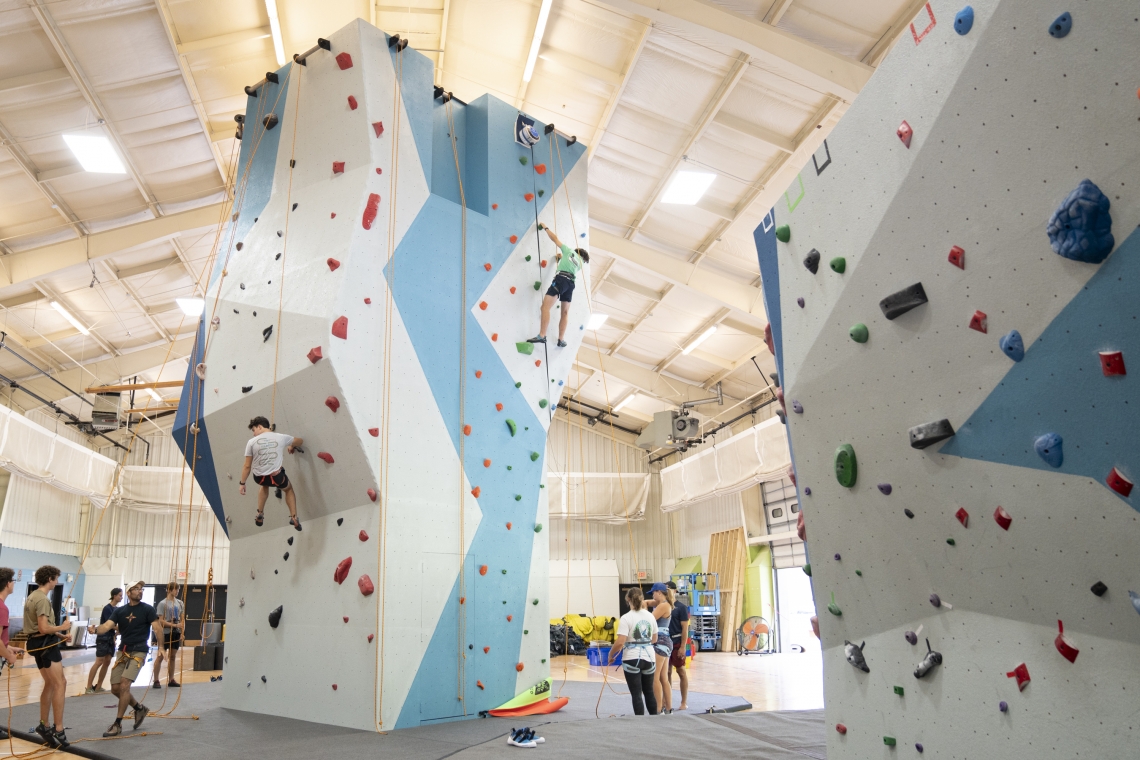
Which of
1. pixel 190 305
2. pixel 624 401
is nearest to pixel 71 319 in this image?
pixel 190 305

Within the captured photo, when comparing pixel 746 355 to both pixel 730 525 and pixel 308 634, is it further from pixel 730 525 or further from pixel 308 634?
pixel 308 634

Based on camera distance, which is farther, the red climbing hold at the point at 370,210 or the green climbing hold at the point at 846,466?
the red climbing hold at the point at 370,210

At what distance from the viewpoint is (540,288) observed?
7.41 m

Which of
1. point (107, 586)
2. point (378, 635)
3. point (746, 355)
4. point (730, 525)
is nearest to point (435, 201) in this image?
point (378, 635)

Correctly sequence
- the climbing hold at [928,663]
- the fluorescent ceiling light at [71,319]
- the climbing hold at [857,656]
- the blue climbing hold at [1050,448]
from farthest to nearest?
the fluorescent ceiling light at [71,319], the climbing hold at [857,656], the climbing hold at [928,663], the blue climbing hold at [1050,448]

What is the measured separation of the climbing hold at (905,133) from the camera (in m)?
2.47

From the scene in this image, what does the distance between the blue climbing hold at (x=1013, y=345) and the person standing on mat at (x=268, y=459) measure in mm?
5081

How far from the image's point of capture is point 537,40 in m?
9.39

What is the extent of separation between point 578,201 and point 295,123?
2.90 m

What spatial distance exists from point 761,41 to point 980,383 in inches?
260

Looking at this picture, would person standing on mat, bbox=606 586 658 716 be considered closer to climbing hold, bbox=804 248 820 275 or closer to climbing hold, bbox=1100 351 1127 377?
climbing hold, bbox=804 248 820 275

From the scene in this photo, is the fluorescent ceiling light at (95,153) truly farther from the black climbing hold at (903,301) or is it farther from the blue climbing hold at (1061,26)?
the blue climbing hold at (1061,26)

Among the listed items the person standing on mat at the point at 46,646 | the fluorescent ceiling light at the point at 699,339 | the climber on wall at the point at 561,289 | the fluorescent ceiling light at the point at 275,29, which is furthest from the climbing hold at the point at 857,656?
the fluorescent ceiling light at the point at 699,339

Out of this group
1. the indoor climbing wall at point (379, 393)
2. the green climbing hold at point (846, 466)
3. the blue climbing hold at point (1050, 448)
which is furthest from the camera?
the indoor climbing wall at point (379, 393)
